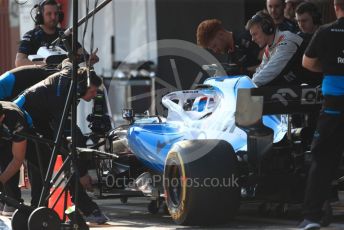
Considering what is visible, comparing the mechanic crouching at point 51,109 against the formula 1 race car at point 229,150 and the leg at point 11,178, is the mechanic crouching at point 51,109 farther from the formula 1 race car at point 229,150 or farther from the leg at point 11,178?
the formula 1 race car at point 229,150

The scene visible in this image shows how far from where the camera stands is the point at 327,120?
23.6 ft

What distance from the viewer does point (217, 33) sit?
30.2 ft

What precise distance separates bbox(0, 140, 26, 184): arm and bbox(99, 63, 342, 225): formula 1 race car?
120cm

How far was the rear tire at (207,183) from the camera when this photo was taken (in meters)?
7.62

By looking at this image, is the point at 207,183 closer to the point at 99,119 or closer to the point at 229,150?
the point at 229,150

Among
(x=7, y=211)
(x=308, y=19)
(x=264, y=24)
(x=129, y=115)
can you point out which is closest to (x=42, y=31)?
(x=129, y=115)

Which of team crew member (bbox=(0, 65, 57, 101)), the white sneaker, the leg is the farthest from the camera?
the white sneaker

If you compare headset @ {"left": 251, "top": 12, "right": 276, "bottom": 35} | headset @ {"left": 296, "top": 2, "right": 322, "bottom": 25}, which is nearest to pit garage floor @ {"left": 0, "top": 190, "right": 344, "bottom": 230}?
headset @ {"left": 251, "top": 12, "right": 276, "bottom": 35}

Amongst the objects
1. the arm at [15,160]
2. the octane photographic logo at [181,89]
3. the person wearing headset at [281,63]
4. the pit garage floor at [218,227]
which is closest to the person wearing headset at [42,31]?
the octane photographic logo at [181,89]

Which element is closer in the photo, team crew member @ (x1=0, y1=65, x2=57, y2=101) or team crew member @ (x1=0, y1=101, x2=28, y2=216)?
team crew member @ (x1=0, y1=101, x2=28, y2=216)

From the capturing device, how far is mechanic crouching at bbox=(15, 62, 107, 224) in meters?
8.27

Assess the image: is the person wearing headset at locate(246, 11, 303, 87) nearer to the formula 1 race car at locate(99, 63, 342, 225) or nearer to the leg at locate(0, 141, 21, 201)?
the formula 1 race car at locate(99, 63, 342, 225)

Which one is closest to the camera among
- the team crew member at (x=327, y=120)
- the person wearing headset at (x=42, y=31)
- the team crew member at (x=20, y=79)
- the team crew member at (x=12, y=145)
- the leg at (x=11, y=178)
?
the team crew member at (x=327, y=120)

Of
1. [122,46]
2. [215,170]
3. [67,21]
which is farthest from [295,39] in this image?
[122,46]
